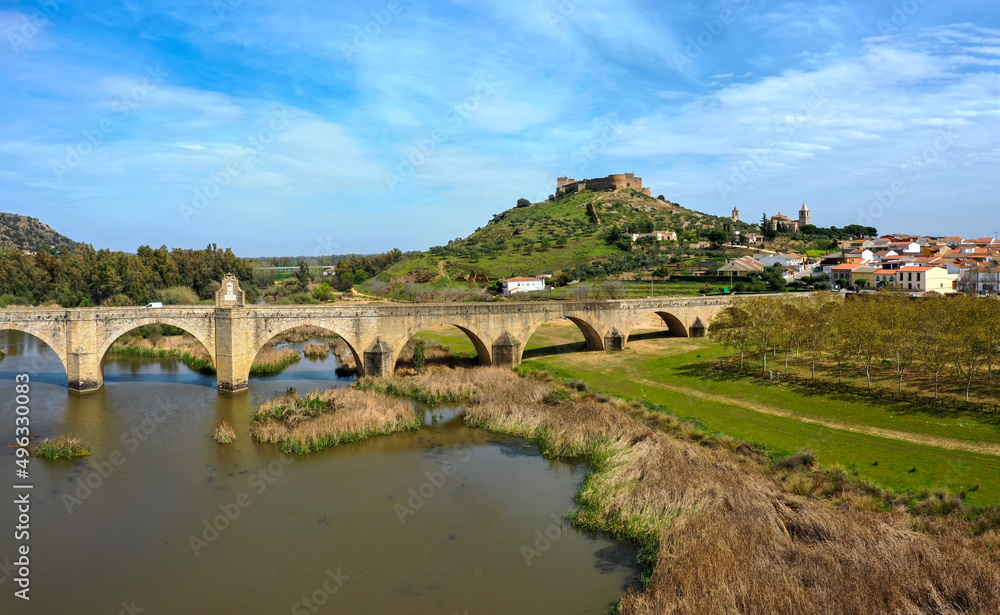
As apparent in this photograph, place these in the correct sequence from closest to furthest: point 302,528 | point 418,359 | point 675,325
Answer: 1. point 302,528
2. point 418,359
3. point 675,325

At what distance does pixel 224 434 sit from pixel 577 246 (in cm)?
6311

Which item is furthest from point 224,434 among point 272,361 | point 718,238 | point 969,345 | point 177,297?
point 718,238

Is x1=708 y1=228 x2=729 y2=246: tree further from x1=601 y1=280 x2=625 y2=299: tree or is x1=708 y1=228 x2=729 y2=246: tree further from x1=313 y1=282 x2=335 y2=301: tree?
x1=313 y1=282 x2=335 y2=301: tree

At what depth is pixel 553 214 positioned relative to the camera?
105250mm

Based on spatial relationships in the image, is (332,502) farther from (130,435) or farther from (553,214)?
(553,214)

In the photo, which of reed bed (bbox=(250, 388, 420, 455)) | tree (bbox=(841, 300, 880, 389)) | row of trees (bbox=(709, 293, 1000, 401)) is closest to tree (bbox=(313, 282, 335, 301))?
reed bed (bbox=(250, 388, 420, 455))

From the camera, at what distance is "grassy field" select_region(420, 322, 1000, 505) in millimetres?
14672

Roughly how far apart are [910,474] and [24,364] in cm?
4293

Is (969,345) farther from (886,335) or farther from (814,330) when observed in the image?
(814,330)

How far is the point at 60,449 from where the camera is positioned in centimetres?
1853

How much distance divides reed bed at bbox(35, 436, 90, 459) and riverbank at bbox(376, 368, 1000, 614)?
1558cm

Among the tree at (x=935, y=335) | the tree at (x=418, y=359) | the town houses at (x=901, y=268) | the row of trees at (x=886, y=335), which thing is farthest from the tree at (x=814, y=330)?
the town houses at (x=901, y=268)

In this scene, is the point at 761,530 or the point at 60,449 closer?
the point at 761,530

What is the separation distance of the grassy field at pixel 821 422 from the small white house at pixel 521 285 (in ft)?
77.5
